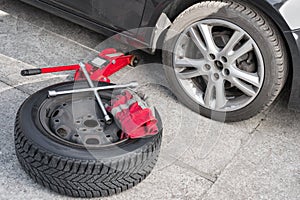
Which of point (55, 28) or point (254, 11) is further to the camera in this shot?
point (55, 28)

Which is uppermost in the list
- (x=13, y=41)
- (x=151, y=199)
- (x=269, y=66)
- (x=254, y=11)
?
(x=254, y=11)

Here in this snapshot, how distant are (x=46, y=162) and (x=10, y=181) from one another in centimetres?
36

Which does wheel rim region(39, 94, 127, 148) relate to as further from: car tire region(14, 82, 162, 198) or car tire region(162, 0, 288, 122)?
car tire region(162, 0, 288, 122)

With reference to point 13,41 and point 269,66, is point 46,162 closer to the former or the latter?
point 269,66

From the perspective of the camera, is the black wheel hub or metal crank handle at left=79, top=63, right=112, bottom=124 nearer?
the black wheel hub

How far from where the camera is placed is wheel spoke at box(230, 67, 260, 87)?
3400mm

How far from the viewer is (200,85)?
12.4 ft

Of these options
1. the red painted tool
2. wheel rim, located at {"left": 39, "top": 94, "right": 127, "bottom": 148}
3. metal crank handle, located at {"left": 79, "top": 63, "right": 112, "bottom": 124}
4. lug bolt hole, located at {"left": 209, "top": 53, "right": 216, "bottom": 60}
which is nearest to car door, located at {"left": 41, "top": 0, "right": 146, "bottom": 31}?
the red painted tool

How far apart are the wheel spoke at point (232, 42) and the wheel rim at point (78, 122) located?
34.7 inches

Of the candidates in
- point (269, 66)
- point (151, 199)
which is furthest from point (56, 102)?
point (269, 66)

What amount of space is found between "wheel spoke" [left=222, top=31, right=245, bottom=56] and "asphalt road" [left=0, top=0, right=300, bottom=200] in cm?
54

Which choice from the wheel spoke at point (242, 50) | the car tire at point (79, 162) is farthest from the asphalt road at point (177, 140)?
the wheel spoke at point (242, 50)

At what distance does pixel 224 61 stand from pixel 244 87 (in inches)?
8.8

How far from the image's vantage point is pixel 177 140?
136 inches
